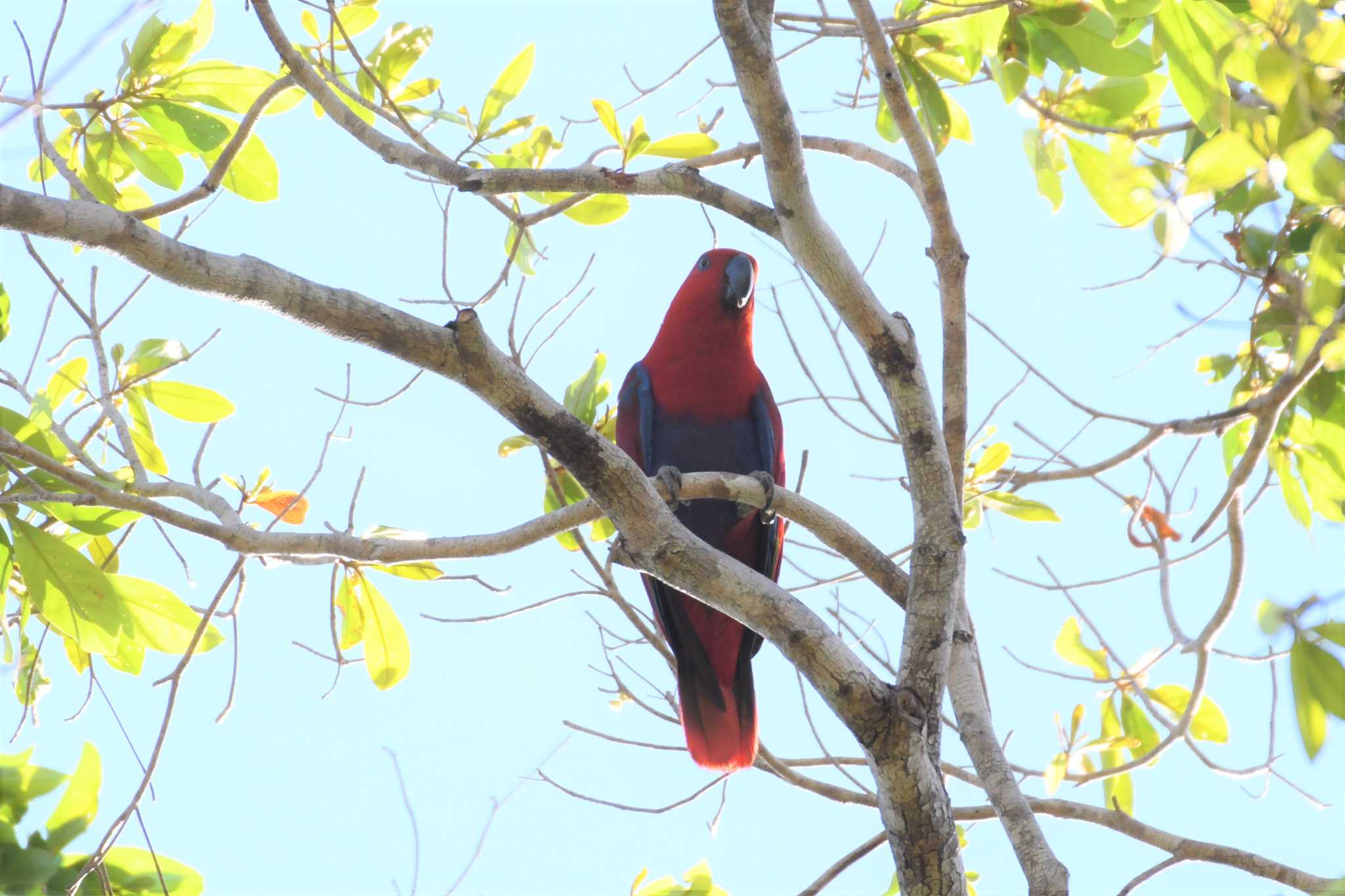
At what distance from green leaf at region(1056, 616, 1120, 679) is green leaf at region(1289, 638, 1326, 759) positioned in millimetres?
1368

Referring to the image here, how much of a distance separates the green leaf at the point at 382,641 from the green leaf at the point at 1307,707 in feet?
7.23

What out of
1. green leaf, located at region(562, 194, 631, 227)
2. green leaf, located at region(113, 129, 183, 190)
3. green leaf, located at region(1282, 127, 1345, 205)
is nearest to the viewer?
green leaf, located at region(1282, 127, 1345, 205)

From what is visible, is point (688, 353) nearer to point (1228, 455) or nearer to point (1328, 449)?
point (1228, 455)

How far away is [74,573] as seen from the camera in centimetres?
246

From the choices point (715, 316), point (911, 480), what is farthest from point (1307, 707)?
point (715, 316)

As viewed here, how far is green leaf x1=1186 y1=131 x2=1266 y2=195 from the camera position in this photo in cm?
143

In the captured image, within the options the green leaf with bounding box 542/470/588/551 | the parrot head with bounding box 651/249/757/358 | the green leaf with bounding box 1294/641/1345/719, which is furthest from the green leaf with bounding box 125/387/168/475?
the green leaf with bounding box 1294/641/1345/719

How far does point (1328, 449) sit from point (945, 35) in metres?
1.44

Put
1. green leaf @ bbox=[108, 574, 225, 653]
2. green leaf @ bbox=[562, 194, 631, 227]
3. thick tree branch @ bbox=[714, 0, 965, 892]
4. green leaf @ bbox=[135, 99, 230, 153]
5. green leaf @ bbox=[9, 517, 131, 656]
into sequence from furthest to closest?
green leaf @ bbox=[562, 194, 631, 227] < green leaf @ bbox=[135, 99, 230, 153] < green leaf @ bbox=[108, 574, 225, 653] < green leaf @ bbox=[9, 517, 131, 656] < thick tree branch @ bbox=[714, 0, 965, 892]

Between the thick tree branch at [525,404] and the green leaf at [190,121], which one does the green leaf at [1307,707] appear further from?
the green leaf at [190,121]

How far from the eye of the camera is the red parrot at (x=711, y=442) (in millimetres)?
3516

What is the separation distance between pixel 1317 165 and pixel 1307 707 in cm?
75

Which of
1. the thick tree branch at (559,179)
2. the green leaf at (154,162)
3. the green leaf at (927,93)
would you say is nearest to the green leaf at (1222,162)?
the thick tree branch at (559,179)

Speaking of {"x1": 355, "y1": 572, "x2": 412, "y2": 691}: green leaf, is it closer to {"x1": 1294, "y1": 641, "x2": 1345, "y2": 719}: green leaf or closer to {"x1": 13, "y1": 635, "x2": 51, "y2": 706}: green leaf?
{"x1": 13, "y1": 635, "x2": 51, "y2": 706}: green leaf
